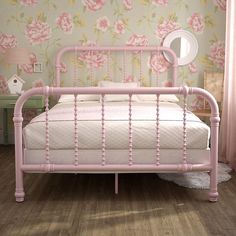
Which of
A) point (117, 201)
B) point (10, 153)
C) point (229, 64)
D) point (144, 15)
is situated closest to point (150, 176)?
point (117, 201)

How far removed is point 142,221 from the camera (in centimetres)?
290

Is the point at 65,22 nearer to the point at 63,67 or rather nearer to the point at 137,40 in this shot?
the point at 63,67

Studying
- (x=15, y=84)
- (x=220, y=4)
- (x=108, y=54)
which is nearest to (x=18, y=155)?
(x=15, y=84)

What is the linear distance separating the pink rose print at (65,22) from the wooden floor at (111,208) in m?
2.21

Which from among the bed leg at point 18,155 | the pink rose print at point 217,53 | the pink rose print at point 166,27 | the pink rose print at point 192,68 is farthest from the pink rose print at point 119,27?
the bed leg at point 18,155

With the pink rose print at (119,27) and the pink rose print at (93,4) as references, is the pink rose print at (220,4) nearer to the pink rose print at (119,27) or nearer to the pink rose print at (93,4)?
the pink rose print at (119,27)

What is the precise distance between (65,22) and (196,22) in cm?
163

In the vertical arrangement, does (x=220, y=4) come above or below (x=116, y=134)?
above

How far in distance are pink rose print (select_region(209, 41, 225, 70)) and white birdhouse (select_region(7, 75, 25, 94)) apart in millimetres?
2388

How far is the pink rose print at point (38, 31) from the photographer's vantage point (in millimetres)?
5516

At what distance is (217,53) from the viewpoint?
18.2ft

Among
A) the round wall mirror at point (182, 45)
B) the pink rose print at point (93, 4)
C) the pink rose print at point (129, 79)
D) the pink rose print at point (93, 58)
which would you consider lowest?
the pink rose print at point (129, 79)

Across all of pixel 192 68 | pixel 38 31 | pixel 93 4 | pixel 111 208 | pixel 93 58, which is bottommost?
pixel 111 208

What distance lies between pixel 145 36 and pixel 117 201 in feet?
9.11
